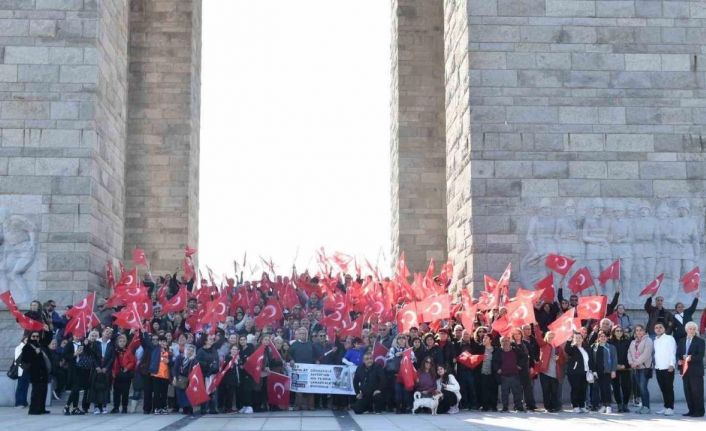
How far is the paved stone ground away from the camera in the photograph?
12.1 m

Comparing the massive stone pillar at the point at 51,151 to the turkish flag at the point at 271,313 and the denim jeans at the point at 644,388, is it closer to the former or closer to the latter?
the turkish flag at the point at 271,313

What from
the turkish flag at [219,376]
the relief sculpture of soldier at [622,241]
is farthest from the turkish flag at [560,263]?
the turkish flag at [219,376]

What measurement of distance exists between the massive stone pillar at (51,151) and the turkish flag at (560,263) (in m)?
7.97

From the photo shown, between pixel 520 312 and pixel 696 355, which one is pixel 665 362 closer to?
pixel 696 355

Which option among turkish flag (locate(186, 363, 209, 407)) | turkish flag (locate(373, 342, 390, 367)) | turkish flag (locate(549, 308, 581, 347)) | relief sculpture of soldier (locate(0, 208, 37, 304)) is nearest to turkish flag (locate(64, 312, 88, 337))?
relief sculpture of soldier (locate(0, 208, 37, 304))

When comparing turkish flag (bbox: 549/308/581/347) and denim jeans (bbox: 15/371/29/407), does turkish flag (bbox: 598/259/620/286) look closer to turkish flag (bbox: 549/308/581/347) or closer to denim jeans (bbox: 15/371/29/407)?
turkish flag (bbox: 549/308/581/347)

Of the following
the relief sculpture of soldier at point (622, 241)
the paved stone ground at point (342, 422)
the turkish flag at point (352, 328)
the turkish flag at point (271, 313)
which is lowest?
the paved stone ground at point (342, 422)

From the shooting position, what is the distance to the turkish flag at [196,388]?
→ 14594 millimetres

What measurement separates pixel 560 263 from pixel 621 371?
2.27 m

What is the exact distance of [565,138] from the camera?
689 inches

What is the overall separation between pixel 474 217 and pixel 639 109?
3.59 m

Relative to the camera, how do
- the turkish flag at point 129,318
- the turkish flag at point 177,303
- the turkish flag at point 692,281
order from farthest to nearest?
the turkish flag at point 177,303, the turkish flag at point 692,281, the turkish flag at point 129,318

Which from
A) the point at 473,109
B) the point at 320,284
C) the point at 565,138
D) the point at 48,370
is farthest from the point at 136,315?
the point at 565,138

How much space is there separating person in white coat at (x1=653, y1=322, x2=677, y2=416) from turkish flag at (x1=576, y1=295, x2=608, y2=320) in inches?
34.1
